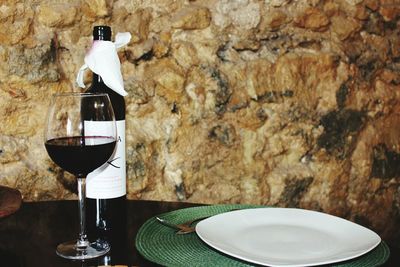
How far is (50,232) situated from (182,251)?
273 millimetres

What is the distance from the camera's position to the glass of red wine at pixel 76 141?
82 centimetres

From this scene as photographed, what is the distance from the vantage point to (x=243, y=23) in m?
1.45

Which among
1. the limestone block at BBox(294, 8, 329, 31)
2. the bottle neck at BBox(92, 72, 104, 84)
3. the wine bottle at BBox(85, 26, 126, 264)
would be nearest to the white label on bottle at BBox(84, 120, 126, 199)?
the wine bottle at BBox(85, 26, 126, 264)

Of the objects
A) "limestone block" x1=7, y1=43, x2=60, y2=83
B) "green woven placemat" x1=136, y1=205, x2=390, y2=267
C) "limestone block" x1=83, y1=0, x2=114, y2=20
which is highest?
"limestone block" x1=83, y1=0, x2=114, y2=20

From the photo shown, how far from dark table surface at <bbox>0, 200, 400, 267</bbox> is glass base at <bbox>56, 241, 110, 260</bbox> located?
0.04 feet

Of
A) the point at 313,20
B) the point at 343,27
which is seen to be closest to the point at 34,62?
the point at 313,20

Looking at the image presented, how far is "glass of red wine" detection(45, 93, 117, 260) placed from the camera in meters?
0.82

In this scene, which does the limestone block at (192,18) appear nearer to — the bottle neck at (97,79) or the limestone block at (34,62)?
the limestone block at (34,62)

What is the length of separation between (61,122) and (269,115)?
0.79m

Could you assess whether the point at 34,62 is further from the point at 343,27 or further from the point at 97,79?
the point at 343,27

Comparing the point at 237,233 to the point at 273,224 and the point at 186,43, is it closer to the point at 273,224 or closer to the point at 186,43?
the point at 273,224

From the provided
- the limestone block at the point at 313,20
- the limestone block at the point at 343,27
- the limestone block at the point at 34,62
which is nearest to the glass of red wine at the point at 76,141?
the limestone block at the point at 34,62

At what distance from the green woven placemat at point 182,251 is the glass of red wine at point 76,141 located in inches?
2.9

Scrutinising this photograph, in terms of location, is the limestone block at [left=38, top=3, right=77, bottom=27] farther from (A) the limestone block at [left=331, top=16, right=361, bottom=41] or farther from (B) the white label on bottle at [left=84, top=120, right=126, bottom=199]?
(A) the limestone block at [left=331, top=16, right=361, bottom=41]
